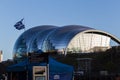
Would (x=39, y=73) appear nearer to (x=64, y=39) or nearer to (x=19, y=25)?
(x=19, y=25)

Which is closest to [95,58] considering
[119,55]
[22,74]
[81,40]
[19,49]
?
[119,55]

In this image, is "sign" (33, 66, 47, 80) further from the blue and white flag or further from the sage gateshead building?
the sage gateshead building

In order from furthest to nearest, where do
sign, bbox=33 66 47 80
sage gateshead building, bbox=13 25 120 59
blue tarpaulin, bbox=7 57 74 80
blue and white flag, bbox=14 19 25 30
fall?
sage gateshead building, bbox=13 25 120 59, blue and white flag, bbox=14 19 25 30, blue tarpaulin, bbox=7 57 74 80, sign, bbox=33 66 47 80

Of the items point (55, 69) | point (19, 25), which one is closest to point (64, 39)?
point (19, 25)

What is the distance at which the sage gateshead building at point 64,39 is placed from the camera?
337ft

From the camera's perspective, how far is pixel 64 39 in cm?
10175

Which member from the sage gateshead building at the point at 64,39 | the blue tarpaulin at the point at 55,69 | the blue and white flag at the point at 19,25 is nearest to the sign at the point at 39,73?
the blue tarpaulin at the point at 55,69

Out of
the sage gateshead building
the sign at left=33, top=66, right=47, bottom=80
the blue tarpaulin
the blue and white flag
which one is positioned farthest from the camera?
the sage gateshead building

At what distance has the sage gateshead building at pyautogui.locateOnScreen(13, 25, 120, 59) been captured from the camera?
337 feet

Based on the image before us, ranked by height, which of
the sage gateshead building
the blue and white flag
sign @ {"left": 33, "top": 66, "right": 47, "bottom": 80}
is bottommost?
sign @ {"left": 33, "top": 66, "right": 47, "bottom": 80}

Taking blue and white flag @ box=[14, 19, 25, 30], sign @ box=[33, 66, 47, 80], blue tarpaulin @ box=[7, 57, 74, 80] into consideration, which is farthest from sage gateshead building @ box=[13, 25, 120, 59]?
sign @ box=[33, 66, 47, 80]

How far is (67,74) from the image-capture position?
68.9 feet

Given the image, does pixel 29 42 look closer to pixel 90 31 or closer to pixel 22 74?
pixel 90 31

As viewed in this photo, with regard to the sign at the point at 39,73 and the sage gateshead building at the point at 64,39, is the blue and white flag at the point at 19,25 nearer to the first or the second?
the sign at the point at 39,73
